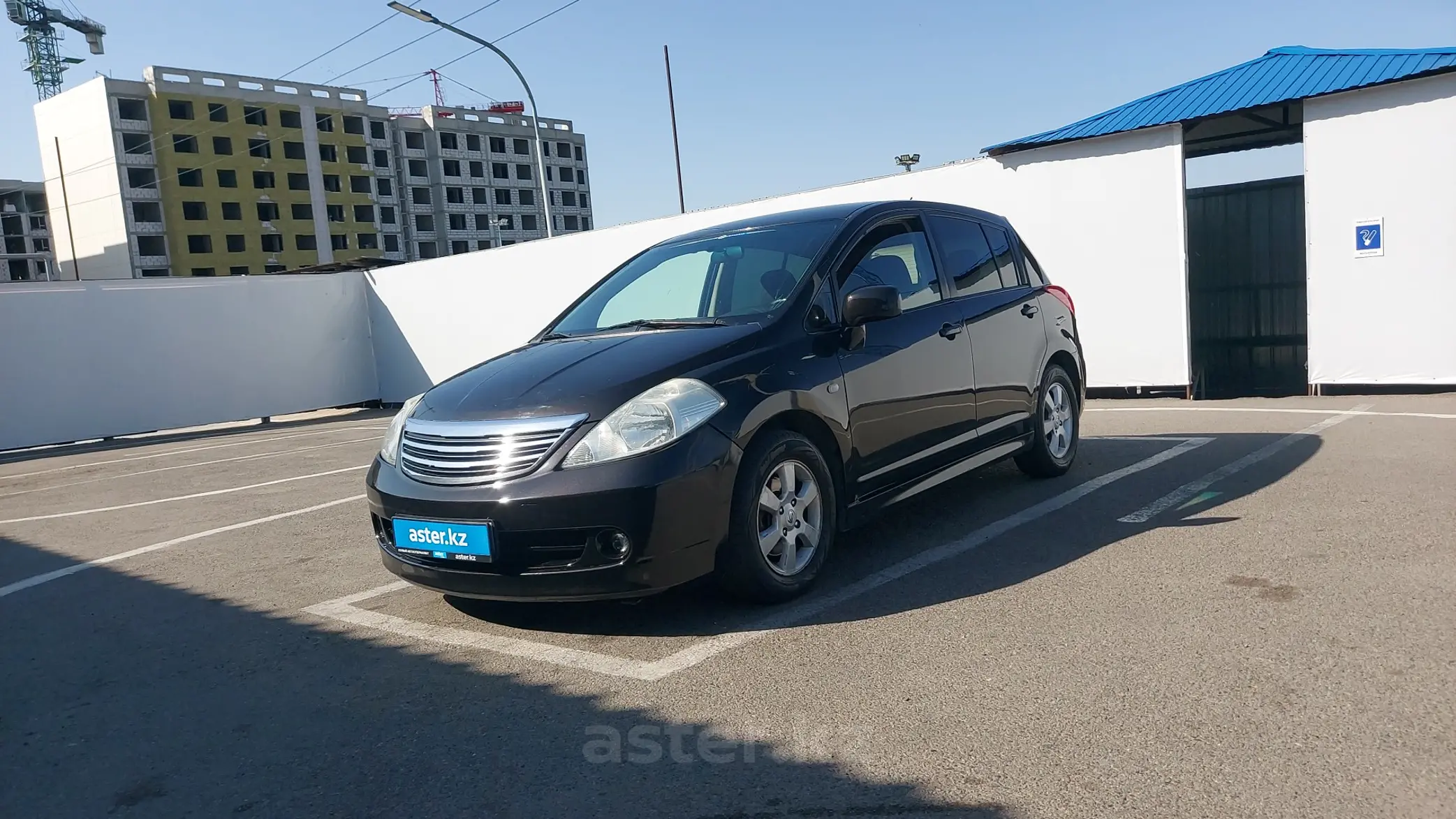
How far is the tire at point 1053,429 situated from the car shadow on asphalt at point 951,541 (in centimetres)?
12

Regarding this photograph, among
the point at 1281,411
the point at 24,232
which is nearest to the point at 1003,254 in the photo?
the point at 1281,411

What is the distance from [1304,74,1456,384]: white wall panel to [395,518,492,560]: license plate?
9.34 metres

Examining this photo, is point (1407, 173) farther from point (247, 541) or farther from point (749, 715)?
point (247, 541)

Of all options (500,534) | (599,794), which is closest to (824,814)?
(599,794)

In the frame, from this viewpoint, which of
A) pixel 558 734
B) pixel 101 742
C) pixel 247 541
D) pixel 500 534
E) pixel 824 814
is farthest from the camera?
pixel 247 541

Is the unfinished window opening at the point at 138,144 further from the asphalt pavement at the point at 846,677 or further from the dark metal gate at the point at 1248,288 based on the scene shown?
the asphalt pavement at the point at 846,677

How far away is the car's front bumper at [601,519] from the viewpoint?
377cm

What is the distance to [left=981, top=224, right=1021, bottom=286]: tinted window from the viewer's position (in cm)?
622

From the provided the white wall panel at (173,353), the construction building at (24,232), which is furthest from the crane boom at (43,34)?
the white wall panel at (173,353)

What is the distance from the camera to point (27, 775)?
318 centimetres

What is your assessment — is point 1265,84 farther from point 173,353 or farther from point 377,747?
point 173,353

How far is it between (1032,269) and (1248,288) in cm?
847

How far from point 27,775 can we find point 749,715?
7.29ft

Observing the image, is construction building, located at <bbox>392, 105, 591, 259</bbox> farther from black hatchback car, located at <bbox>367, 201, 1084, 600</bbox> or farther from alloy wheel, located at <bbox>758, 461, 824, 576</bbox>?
alloy wheel, located at <bbox>758, 461, 824, 576</bbox>
